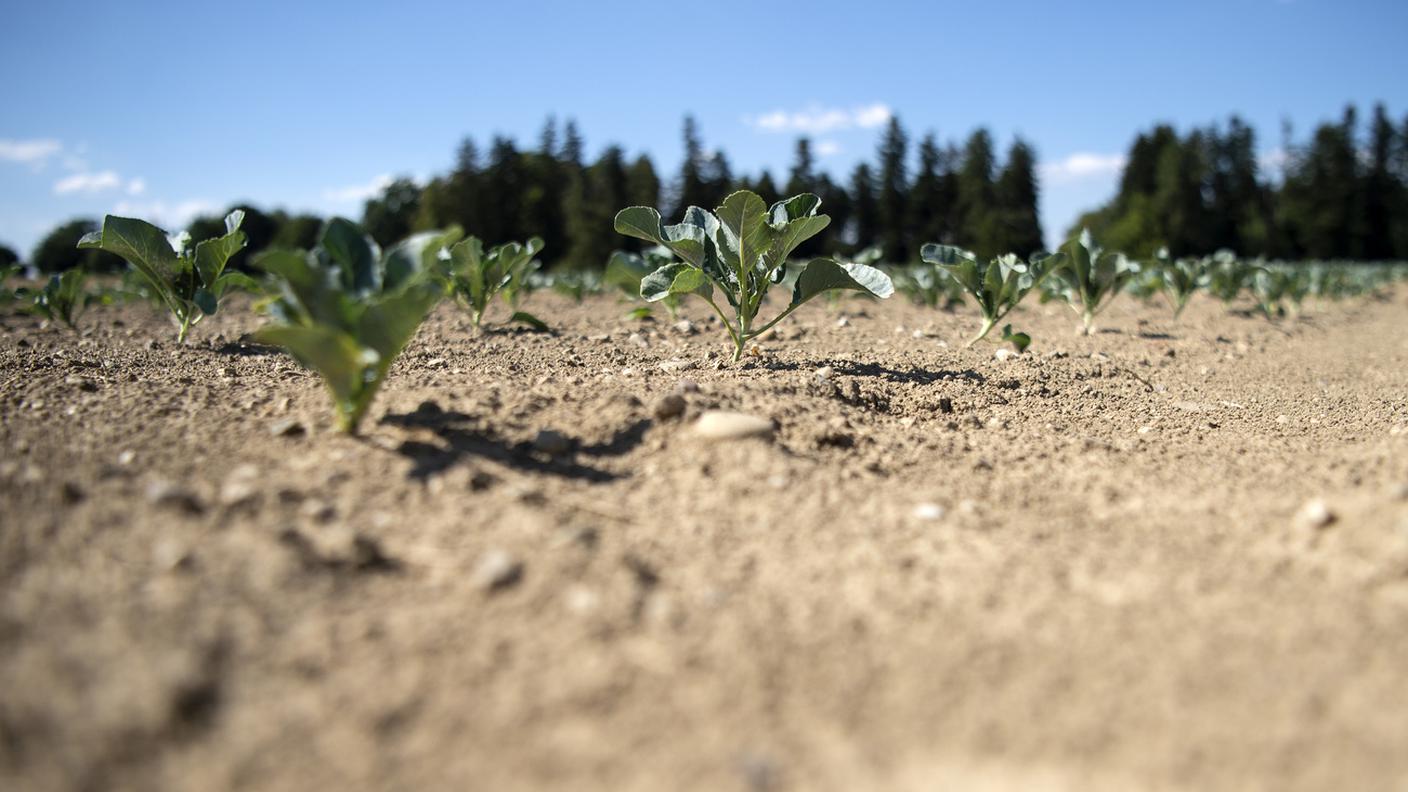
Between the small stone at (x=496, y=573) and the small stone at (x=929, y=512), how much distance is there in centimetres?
113

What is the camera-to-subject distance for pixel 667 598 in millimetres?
1796

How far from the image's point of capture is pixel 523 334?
543cm

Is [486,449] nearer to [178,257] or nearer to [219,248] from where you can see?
[219,248]

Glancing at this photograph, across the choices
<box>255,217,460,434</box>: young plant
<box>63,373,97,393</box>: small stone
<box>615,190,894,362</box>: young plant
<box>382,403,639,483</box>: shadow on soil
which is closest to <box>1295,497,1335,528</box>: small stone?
<box>615,190,894,362</box>: young plant

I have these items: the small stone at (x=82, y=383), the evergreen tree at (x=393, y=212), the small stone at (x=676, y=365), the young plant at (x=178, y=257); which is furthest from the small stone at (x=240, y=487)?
the evergreen tree at (x=393, y=212)

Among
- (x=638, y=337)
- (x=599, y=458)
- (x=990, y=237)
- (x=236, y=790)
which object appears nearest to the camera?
(x=236, y=790)

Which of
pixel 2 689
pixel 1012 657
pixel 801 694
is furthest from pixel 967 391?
pixel 2 689

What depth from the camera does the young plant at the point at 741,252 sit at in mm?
3488

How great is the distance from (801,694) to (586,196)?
149 ft

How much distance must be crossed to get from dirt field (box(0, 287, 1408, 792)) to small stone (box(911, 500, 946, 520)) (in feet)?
0.06

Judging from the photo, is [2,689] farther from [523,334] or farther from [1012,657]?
[523,334]

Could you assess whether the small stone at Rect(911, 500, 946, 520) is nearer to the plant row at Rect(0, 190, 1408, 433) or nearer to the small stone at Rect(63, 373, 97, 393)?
the plant row at Rect(0, 190, 1408, 433)

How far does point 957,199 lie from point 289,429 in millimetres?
48198

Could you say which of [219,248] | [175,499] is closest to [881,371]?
[175,499]
